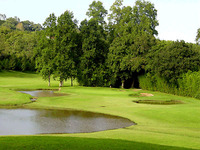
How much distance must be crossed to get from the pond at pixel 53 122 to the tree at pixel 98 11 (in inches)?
1735

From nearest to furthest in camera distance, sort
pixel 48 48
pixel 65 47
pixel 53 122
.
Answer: pixel 53 122, pixel 65 47, pixel 48 48

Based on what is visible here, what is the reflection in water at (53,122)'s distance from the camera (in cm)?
1499


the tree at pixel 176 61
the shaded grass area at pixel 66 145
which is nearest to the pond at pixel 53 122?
the shaded grass area at pixel 66 145

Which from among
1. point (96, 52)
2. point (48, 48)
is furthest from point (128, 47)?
point (48, 48)

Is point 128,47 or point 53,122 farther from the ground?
point 128,47

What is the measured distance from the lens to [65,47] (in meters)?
47.7

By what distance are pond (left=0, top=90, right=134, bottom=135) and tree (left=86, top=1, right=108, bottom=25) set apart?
44.1 m

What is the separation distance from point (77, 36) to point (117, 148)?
44.1m

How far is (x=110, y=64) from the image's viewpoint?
49.8 meters

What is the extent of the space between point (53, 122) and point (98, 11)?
49.3 m

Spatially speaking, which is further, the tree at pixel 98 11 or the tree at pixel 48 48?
the tree at pixel 98 11

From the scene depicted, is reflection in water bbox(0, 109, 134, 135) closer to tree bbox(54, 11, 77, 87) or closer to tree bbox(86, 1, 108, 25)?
tree bbox(54, 11, 77, 87)

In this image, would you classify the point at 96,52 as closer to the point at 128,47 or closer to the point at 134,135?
the point at 128,47

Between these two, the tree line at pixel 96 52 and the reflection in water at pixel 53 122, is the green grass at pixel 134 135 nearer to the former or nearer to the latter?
the reflection in water at pixel 53 122
